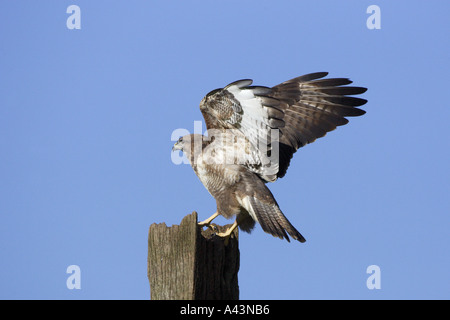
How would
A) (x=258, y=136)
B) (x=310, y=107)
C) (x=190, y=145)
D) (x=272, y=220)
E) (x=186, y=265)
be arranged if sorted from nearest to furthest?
(x=186, y=265) → (x=272, y=220) → (x=258, y=136) → (x=310, y=107) → (x=190, y=145)

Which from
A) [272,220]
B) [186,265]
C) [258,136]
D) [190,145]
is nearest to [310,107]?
[258,136]

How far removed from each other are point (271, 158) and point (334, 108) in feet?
3.94

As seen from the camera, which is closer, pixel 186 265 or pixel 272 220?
pixel 186 265

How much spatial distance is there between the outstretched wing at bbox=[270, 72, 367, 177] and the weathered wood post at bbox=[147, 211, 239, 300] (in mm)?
3116

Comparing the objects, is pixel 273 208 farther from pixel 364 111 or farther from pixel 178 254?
pixel 178 254

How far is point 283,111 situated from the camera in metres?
7.72

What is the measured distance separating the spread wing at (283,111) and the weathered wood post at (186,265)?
8.13 ft

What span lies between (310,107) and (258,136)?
1170 mm

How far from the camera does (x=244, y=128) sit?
7.00 meters

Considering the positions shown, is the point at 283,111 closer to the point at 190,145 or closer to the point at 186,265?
the point at 190,145

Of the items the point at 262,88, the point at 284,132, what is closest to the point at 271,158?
the point at 284,132

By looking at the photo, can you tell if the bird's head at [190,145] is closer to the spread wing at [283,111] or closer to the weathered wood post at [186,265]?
the spread wing at [283,111]
